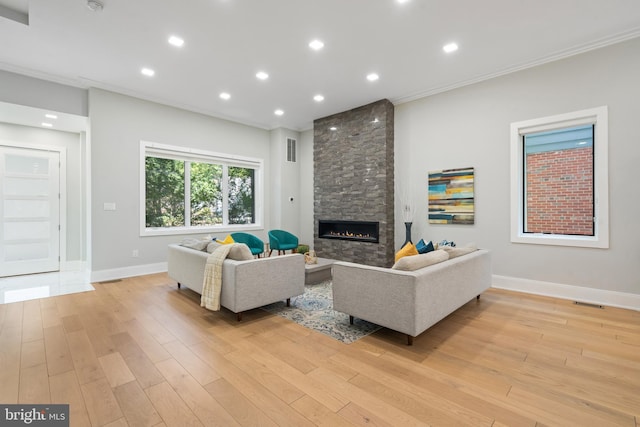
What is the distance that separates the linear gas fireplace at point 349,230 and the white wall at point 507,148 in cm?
48

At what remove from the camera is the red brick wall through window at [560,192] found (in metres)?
3.96

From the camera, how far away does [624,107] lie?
137 inches

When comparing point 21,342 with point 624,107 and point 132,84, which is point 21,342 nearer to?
point 132,84

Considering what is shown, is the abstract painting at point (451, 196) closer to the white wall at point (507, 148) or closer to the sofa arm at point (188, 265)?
the white wall at point (507, 148)

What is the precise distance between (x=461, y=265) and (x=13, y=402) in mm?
3653

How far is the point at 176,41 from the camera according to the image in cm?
349

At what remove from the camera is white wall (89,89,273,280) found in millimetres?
4777

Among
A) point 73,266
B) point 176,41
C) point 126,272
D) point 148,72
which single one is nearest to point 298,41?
point 176,41

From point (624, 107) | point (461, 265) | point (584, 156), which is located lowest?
point (461, 265)

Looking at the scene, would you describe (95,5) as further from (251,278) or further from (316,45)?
(251,278)

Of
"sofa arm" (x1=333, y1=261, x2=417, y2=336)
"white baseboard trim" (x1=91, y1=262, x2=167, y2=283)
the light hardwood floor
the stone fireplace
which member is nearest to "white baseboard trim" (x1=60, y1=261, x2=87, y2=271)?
"white baseboard trim" (x1=91, y1=262, x2=167, y2=283)

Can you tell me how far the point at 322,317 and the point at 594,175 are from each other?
13.2 ft

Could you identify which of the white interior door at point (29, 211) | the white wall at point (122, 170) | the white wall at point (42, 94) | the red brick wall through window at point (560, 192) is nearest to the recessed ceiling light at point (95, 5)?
the white wall at point (122, 170)

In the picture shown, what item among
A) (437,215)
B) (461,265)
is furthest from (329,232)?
(461,265)
